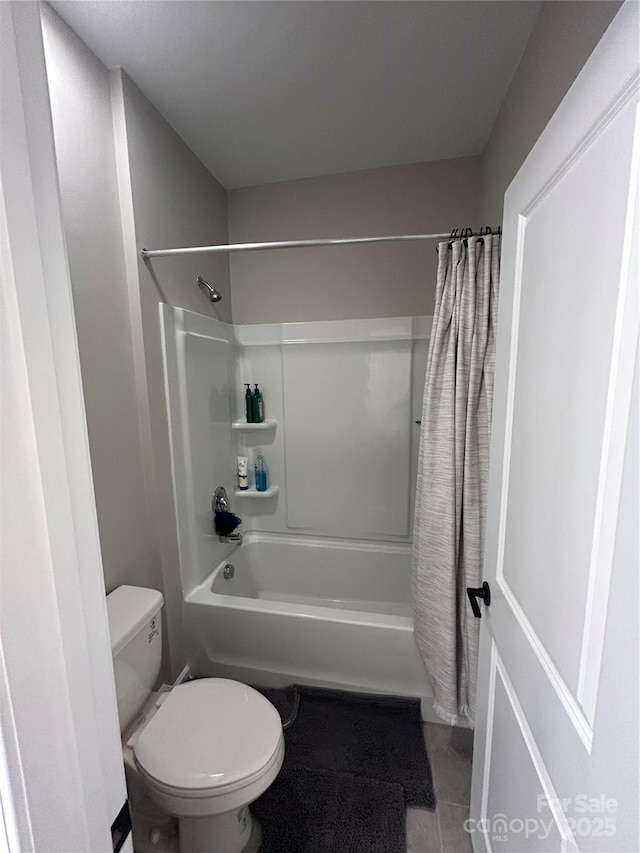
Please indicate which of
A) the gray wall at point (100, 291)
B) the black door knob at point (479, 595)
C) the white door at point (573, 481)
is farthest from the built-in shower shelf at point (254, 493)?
the white door at point (573, 481)

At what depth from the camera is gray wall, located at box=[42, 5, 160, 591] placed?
119 cm

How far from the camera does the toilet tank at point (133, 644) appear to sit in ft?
3.85

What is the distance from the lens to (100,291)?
1353mm

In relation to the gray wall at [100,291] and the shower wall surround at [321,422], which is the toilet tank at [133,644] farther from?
the shower wall surround at [321,422]

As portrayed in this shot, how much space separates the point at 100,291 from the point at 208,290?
0.74 metres

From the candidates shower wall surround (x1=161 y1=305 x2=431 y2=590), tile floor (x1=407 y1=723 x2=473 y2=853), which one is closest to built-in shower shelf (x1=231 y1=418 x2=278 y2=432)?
shower wall surround (x1=161 y1=305 x2=431 y2=590)

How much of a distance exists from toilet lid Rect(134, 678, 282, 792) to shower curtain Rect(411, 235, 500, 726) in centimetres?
71

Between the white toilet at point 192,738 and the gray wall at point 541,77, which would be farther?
the white toilet at point 192,738

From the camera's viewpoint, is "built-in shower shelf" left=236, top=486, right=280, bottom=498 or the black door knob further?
"built-in shower shelf" left=236, top=486, right=280, bottom=498

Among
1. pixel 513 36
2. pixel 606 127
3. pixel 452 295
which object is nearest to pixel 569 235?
pixel 606 127

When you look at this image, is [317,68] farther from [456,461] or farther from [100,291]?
[456,461]

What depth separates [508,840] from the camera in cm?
86

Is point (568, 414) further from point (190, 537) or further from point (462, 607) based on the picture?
point (190, 537)

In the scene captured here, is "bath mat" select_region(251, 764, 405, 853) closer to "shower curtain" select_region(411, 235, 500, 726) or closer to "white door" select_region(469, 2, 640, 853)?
"shower curtain" select_region(411, 235, 500, 726)
